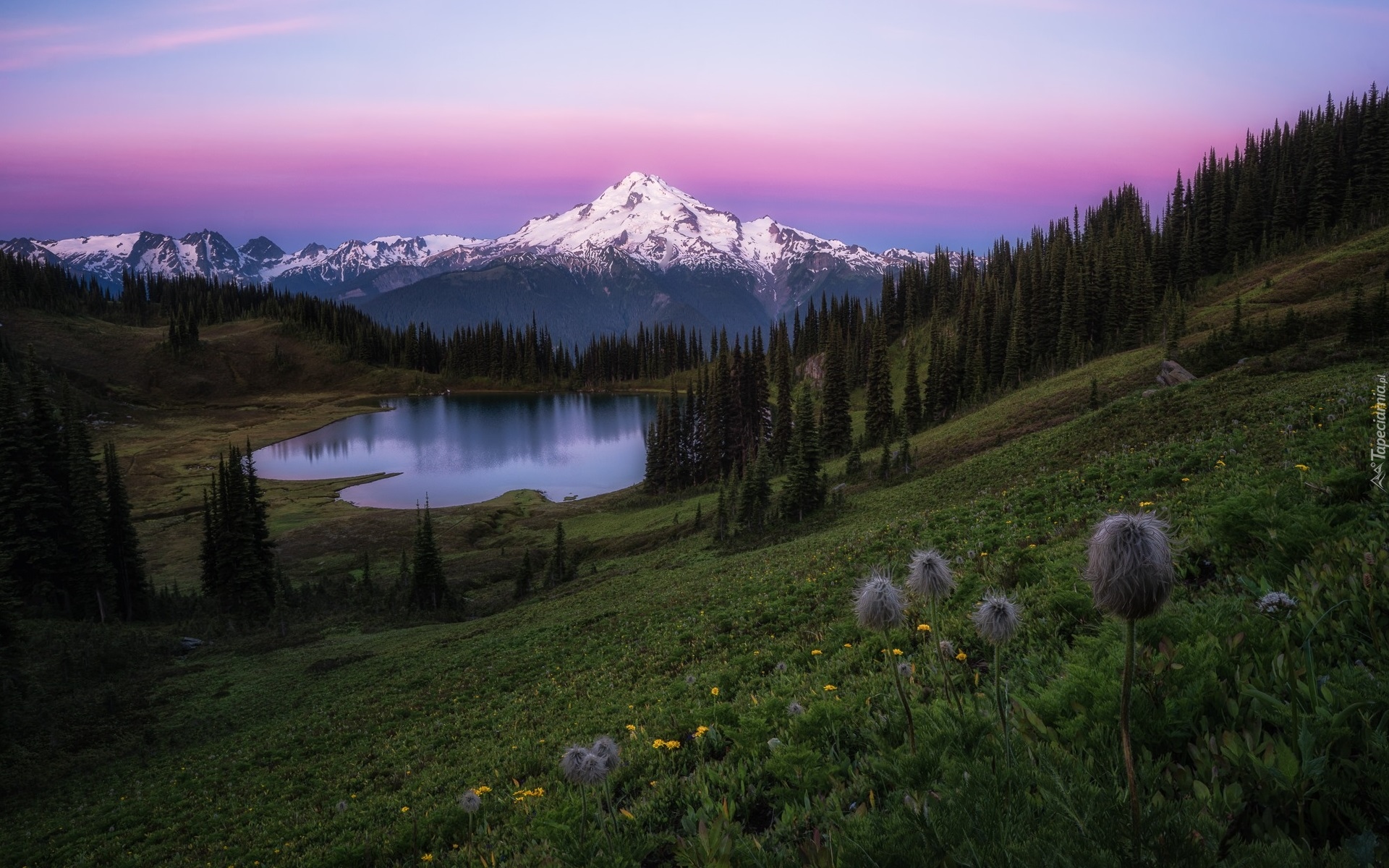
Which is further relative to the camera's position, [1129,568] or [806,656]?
[806,656]

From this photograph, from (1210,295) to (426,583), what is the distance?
8616 centimetres

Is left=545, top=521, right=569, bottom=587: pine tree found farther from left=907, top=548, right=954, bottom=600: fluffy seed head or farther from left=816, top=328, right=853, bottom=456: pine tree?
left=816, top=328, right=853, bottom=456: pine tree

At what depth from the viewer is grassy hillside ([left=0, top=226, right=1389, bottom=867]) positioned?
9.78 feet

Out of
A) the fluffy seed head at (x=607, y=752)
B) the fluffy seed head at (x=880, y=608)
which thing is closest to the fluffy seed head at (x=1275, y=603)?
the fluffy seed head at (x=880, y=608)

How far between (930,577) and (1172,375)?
38400 mm

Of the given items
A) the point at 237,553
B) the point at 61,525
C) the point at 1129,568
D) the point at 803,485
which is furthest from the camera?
the point at 237,553

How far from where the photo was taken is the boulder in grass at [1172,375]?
33281 mm

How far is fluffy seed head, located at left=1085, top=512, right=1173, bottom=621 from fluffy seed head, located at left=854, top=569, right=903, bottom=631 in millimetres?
2035

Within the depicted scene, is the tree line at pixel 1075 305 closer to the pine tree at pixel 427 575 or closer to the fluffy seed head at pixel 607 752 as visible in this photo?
the pine tree at pixel 427 575

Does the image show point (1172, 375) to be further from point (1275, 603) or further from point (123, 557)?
point (123, 557)

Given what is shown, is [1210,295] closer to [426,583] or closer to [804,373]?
[804,373]

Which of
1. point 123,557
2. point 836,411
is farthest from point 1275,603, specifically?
point 836,411

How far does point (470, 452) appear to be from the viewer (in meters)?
108

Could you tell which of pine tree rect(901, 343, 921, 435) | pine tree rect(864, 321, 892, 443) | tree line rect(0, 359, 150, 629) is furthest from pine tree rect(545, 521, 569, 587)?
pine tree rect(901, 343, 921, 435)
